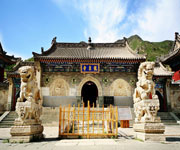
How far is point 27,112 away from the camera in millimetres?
5367

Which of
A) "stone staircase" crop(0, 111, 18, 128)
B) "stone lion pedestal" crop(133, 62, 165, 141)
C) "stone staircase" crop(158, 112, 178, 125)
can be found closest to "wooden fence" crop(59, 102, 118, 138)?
"stone lion pedestal" crop(133, 62, 165, 141)

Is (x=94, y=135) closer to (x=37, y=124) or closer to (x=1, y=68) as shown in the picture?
(x=37, y=124)

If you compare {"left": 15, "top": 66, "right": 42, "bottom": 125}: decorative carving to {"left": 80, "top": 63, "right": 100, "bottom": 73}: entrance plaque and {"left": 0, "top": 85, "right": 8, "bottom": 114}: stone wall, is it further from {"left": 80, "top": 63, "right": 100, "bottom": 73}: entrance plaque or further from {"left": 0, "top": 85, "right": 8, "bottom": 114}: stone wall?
{"left": 0, "top": 85, "right": 8, "bottom": 114}: stone wall

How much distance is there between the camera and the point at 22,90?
5.62 metres

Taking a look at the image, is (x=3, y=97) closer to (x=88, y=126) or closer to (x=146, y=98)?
(x=88, y=126)

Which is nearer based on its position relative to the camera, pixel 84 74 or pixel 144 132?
pixel 144 132

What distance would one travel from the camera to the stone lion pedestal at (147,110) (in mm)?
5191

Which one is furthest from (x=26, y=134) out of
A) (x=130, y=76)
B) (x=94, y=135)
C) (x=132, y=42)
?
(x=132, y=42)

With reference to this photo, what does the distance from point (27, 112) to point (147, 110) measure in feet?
12.5

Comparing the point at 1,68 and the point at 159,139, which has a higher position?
the point at 1,68

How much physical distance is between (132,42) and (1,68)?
41989mm

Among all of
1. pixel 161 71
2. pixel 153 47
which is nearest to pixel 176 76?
pixel 161 71

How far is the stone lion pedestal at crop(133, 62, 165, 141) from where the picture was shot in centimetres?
519

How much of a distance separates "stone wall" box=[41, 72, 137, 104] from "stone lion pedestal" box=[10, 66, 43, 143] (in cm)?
962
